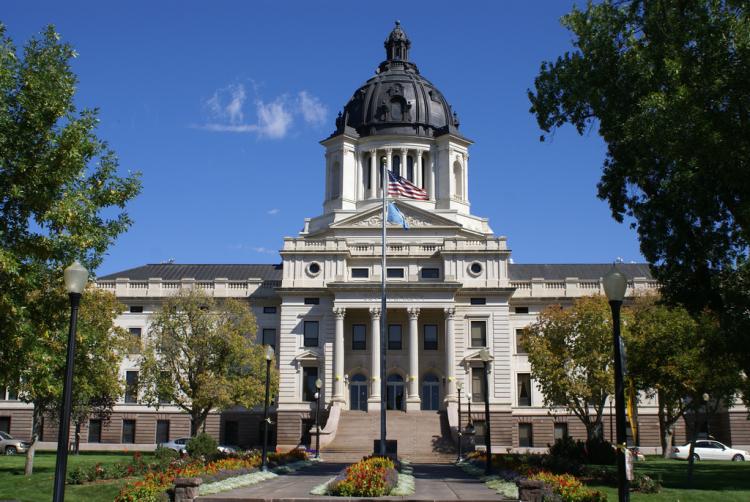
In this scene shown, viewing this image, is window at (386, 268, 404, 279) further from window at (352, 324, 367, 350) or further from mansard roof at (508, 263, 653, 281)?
mansard roof at (508, 263, 653, 281)

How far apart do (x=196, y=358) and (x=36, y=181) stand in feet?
101

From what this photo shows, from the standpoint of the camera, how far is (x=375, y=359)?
6122cm

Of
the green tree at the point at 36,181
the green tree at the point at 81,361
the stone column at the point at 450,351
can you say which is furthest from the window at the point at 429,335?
the green tree at the point at 36,181

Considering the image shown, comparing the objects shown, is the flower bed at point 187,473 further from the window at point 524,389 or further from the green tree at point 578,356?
the window at point 524,389

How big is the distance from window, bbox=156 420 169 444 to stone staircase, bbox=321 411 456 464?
1565cm

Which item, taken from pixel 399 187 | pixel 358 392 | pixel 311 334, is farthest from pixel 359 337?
pixel 399 187

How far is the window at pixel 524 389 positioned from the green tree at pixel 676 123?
117ft

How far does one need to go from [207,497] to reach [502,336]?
43.9 meters

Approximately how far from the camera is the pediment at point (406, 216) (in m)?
68.6

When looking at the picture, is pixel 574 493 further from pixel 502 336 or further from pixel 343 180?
pixel 343 180

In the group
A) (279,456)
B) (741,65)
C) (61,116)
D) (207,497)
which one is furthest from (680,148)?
(279,456)

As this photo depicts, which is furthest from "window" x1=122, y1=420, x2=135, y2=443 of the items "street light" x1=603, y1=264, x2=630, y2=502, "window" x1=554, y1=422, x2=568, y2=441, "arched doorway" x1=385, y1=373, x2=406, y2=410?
"street light" x1=603, y1=264, x2=630, y2=502

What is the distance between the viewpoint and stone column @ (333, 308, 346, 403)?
60781 mm

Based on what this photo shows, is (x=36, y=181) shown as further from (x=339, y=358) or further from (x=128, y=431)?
(x=128, y=431)
